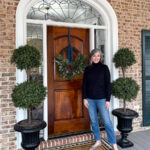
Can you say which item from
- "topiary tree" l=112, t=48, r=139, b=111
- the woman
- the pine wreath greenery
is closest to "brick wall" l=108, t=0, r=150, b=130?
"topiary tree" l=112, t=48, r=139, b=111

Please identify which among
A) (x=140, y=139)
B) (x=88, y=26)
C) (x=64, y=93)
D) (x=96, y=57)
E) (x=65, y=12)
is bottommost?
(x=140, y=139)

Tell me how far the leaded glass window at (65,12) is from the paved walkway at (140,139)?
8.34ft

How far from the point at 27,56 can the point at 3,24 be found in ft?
2.86

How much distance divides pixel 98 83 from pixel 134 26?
1.86 metres

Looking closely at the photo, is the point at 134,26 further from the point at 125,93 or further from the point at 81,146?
the point at 81,146

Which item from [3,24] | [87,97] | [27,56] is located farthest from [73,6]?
[87,97]

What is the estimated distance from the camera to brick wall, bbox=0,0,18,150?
2814 millimetres

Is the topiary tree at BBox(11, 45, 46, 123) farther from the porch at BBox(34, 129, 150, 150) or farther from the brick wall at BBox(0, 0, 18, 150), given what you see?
the porch at BBox(34, 129, 150, 150)

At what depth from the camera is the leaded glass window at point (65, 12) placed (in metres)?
3.19

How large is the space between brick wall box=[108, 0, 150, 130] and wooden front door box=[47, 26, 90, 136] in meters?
0.80

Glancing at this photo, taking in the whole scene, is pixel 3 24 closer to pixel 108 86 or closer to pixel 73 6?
pixel 73 6

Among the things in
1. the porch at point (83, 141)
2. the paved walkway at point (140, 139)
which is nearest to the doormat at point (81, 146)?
the porch at point (83, 141)

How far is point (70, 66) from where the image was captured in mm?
3346

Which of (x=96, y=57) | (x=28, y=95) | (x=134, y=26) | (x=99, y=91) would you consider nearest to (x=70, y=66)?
(x=96, y=57)
